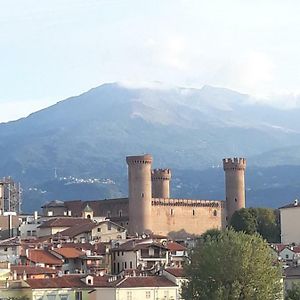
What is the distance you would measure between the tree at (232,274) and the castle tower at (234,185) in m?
62.0

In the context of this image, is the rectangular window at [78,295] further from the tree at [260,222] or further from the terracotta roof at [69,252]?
the tree at [260,222]

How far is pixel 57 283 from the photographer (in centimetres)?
5597

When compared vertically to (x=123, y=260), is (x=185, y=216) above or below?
above

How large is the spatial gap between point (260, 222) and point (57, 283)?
48994mm

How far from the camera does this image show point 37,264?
66188mm

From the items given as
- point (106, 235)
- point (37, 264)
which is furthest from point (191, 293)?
point (106, 235)

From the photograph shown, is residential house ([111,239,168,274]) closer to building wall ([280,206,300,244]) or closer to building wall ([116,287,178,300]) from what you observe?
building wall ([116,287,178,300])

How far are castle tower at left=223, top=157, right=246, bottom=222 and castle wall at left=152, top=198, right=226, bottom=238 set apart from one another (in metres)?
1.33

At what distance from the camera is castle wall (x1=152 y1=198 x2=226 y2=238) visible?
11094 centimetres

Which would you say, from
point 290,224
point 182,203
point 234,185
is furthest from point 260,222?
point 234,185

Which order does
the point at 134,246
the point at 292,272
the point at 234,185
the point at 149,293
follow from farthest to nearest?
the point at 234,185 → the point at 134,246 → the point at 292,272 → the point at 149,293

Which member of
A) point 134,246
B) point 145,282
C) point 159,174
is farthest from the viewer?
point 159,174

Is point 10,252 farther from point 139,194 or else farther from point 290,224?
point 139,194

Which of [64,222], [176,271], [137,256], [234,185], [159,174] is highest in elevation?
[159,174]
